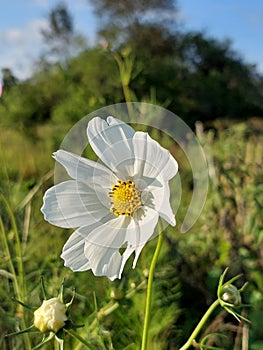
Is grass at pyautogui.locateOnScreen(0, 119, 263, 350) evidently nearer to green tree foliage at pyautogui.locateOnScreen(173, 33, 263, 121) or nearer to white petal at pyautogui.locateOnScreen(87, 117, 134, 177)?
white petal at pyautogui.locateOnScreen(87, 117, 134, 177)

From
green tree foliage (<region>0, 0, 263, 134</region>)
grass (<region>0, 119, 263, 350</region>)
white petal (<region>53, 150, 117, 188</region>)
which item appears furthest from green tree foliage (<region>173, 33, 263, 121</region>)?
white petal (<region>53, 150, 117, 188</region>)

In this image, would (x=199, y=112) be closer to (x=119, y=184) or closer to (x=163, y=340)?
(x=163, y=340)

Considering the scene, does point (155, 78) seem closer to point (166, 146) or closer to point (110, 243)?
point (166, 146)

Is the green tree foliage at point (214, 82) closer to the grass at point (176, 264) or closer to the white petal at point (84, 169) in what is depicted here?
the grass at point (176, 264)

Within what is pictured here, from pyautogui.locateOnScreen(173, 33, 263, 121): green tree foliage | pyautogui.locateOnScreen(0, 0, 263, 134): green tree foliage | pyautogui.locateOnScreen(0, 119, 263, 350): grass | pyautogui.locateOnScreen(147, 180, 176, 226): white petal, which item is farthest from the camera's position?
pyautogui.locateOnScreen(173, 33, 263, 121): green tree foliage

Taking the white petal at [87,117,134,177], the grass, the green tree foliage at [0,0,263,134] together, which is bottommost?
the grass

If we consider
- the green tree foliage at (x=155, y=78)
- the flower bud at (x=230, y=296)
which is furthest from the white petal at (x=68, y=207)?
the green tree foliage at (x=155, y=78)

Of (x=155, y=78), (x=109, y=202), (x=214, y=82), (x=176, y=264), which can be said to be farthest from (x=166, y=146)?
(x=214, y=82)
